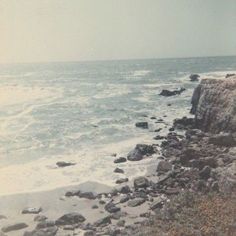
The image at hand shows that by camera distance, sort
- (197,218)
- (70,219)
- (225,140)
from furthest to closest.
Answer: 1. (225,140)
2. (70,219)
3. (197,218)

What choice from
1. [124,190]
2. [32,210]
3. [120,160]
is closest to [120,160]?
[120,160]

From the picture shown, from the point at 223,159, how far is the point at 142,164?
522 centimetres

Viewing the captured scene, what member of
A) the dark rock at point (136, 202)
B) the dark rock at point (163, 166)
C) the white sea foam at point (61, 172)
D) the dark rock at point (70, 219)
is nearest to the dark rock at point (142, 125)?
the white sea foam at point (61, 172)

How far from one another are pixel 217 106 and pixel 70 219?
51.0 feet

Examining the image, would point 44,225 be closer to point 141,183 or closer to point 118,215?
point 118,215

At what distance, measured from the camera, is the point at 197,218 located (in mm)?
11969

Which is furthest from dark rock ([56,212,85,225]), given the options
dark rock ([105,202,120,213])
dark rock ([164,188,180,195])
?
dark rock ([164,188,180,195])

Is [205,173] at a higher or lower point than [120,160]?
higher

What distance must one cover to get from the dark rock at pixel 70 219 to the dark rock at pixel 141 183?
4.17 m

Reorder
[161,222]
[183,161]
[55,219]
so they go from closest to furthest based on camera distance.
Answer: [161,222]
[55,219]
[183,161]

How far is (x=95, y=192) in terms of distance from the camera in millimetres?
18891

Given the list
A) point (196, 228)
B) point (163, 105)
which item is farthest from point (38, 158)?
point (163, 105)

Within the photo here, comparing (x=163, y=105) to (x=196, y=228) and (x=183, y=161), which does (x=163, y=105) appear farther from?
(x=196, y=228)

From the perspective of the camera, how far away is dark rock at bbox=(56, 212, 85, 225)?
51.0ft
